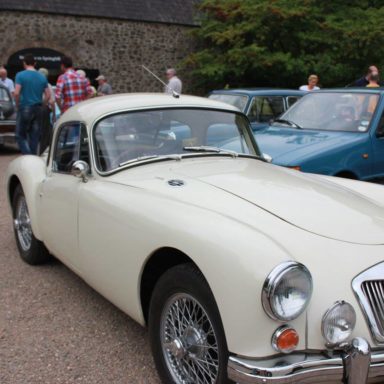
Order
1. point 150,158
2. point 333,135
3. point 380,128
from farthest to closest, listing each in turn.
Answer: point 380,128 < point 333,135 < point 150,158

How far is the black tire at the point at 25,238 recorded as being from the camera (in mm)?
4645

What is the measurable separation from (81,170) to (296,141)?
3243 millimetres

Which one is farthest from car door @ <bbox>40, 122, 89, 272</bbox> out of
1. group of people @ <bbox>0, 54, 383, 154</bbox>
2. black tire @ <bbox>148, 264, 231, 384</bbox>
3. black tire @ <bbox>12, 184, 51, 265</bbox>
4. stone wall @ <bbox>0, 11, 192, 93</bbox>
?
stone wall @ <bbox>0, 11, 192, 93</bbox>

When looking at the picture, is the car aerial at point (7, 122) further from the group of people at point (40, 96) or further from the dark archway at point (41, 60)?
the dark archway at point (41, 60)

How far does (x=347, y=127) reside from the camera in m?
6.45

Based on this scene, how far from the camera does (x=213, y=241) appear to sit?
243 cm

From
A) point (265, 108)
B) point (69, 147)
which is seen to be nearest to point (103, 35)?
point (265, 108)

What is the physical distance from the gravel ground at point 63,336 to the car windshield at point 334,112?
3769mm

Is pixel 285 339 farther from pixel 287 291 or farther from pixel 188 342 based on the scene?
pixel 188 342

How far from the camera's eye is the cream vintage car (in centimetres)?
221

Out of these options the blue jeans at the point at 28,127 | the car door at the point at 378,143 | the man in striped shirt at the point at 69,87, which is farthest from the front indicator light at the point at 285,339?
the blue jeans at the point at 28,127

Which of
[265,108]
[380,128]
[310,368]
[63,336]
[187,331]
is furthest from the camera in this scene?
[265,108]

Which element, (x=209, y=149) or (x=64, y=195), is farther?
(x=209, y=149)

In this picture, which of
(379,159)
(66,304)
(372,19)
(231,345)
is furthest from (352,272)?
(372,19)
